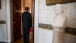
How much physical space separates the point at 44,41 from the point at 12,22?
2.26m

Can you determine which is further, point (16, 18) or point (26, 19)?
Result: point (16, 18)

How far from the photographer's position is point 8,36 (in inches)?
171

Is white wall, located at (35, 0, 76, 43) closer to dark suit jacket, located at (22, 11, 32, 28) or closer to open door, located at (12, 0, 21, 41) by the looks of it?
dark suit jacket, located at (22, 11, 32, 28)

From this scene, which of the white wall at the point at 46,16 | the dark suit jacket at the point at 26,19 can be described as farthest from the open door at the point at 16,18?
the white wall at the point at 46,16

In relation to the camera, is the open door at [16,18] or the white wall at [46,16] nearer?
the white wall at [46,16]

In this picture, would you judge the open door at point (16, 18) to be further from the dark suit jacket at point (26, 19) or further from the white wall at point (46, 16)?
the white wall at point (46, 16)

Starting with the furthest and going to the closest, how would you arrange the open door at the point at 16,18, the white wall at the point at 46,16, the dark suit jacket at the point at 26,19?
1. the open door at the point at 16,18
2. the dark suit jacket at the point at 26,19
3. the white wall at the point at 46,16

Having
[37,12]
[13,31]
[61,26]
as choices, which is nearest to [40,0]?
[37,12]

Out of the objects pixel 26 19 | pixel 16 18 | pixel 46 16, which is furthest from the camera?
pixel 16 18

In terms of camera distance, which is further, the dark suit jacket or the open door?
the open door

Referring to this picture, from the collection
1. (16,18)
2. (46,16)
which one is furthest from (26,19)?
(46,16)

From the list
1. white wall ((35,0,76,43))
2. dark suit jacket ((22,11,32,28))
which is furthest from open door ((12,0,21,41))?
white wall ((35,0,76,43))

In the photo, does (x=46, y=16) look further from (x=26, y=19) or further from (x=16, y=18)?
(x=16, y=18)

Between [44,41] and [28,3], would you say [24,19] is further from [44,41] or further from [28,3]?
[28,3]
